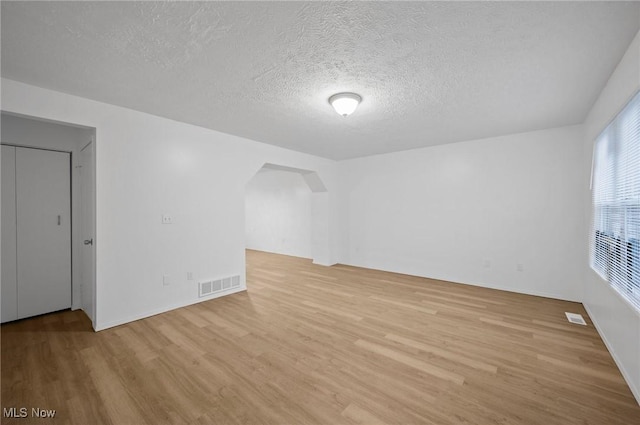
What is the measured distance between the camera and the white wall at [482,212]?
379 centimetres

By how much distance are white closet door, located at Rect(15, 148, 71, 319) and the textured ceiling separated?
138 centimetres

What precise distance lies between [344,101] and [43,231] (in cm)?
409

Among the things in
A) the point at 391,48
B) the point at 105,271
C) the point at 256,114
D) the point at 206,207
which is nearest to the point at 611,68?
the point at 391,48

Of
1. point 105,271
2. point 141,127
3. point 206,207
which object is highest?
point 141,127

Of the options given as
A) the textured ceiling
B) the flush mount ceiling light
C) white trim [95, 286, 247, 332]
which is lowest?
white trim [95, 286, 247, 332]

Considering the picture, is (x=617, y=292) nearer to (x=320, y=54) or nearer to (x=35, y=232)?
(x=320, y=54)

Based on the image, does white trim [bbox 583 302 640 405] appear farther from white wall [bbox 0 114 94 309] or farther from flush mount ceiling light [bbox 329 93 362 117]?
white wall [bbox 0 114 94 309]

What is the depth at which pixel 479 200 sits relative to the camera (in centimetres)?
448

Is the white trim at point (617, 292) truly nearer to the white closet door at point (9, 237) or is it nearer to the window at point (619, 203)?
the window at point (619, 203)

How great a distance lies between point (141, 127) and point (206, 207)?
1.29 m

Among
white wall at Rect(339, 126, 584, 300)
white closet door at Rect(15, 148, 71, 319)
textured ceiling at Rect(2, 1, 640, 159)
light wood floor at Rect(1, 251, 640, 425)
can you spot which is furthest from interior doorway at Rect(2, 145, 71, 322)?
white wall at Rect(339, 126, 584, 300)

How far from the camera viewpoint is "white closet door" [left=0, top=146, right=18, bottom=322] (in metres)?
3.01

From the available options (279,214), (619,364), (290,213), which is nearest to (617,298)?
(619,364)

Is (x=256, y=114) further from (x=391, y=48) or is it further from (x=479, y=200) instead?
(x=479, y=200)
